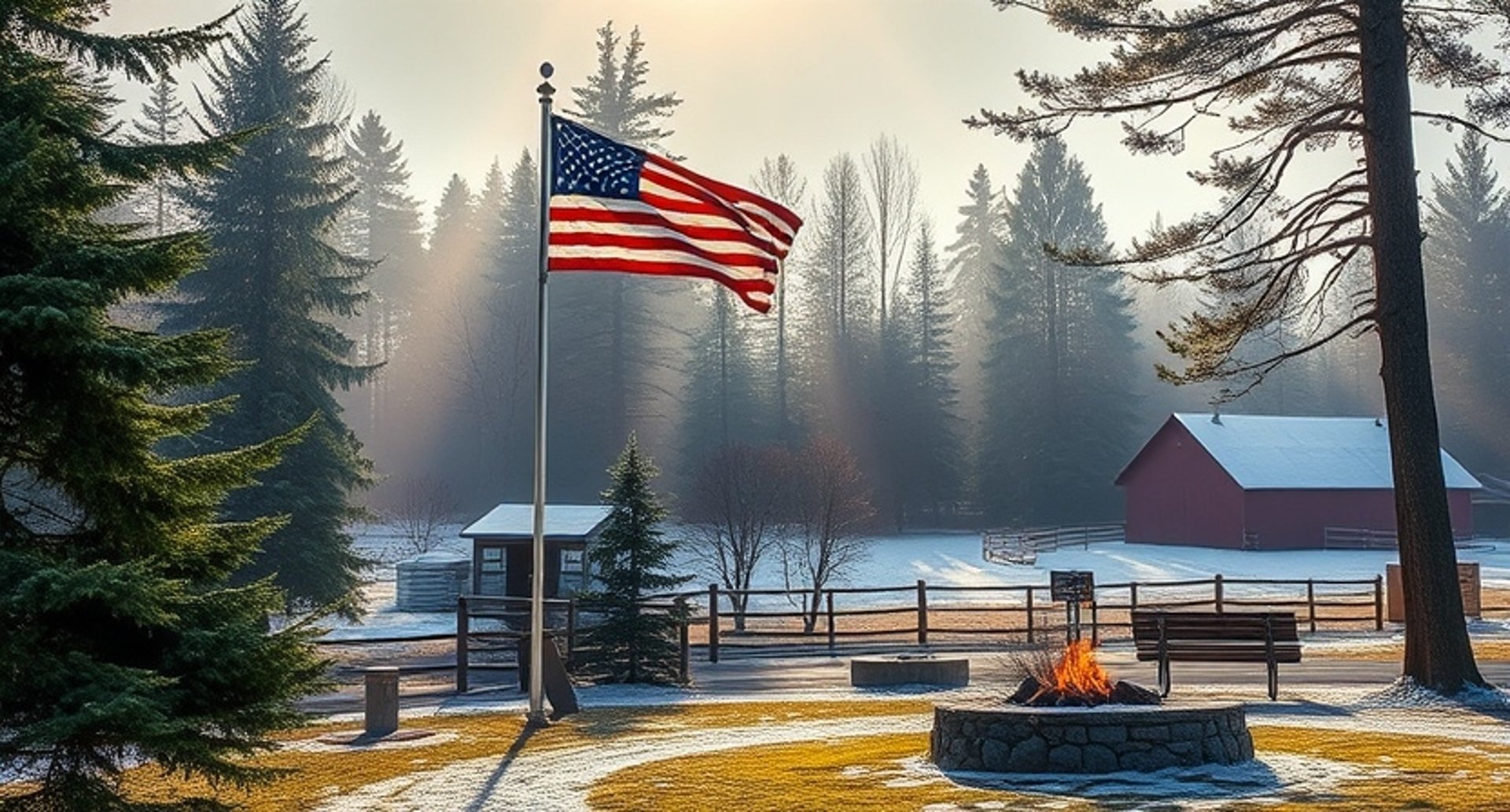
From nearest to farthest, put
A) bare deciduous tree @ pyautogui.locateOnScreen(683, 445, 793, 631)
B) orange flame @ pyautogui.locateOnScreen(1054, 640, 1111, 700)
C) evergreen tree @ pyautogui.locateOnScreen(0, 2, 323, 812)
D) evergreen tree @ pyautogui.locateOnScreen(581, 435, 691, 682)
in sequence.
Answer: evergreen tree @ pyautogui.locateOnScreen(0, 2, 323, 812) → orange flame @ pyautogui.locateOnScreen(1054, 640, 1111, 700) → evergreen tree @ pyautogui.locateOnScreen(581, 435, 691, 682) → bare deciduous tree @ pyautogui.locateOnScreen(683, 445, 793, 631)

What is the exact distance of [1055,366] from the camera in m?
79.0

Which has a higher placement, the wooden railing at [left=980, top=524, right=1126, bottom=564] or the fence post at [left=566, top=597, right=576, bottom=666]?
the wooden railing at [left=980, top=524, right=1126, bottom=564]

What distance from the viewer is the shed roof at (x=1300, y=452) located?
2429 inches

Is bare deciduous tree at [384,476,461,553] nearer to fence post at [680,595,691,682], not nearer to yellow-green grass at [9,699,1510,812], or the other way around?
fence post at [680,595,691,682]

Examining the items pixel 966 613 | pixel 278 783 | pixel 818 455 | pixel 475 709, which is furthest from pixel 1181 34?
pixel 818 455

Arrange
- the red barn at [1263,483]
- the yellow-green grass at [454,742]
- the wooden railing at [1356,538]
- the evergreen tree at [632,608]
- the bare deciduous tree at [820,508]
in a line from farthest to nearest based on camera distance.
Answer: the red barn at [1263,483] → the wooden railing at [1356,538] → the bare deciduous tree at [820,508] → the evergreen tree at [632,608] → the yellow-green grass at [454,742]

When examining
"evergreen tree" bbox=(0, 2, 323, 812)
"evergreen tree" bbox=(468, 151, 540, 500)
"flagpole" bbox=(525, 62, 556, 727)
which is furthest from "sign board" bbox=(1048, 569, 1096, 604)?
"evergreen tree" bbox=(468, 151, 540, 500)

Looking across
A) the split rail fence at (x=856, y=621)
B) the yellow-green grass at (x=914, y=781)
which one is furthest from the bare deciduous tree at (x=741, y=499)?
the yellow-green grass at (x=914, y=781)

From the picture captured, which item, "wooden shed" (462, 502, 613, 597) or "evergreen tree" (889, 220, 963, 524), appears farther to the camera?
"evergreen tree" (889, 220, 963, 524)

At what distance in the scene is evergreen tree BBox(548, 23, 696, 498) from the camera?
7519 centimetres

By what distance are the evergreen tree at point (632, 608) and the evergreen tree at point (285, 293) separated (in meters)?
12.4

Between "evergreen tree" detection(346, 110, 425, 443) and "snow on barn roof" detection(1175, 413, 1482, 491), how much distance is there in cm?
5075

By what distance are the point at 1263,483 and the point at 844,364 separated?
23.0 metres

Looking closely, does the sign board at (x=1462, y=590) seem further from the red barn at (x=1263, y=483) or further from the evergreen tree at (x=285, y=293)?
the red barn at (x=1263, y=483)
